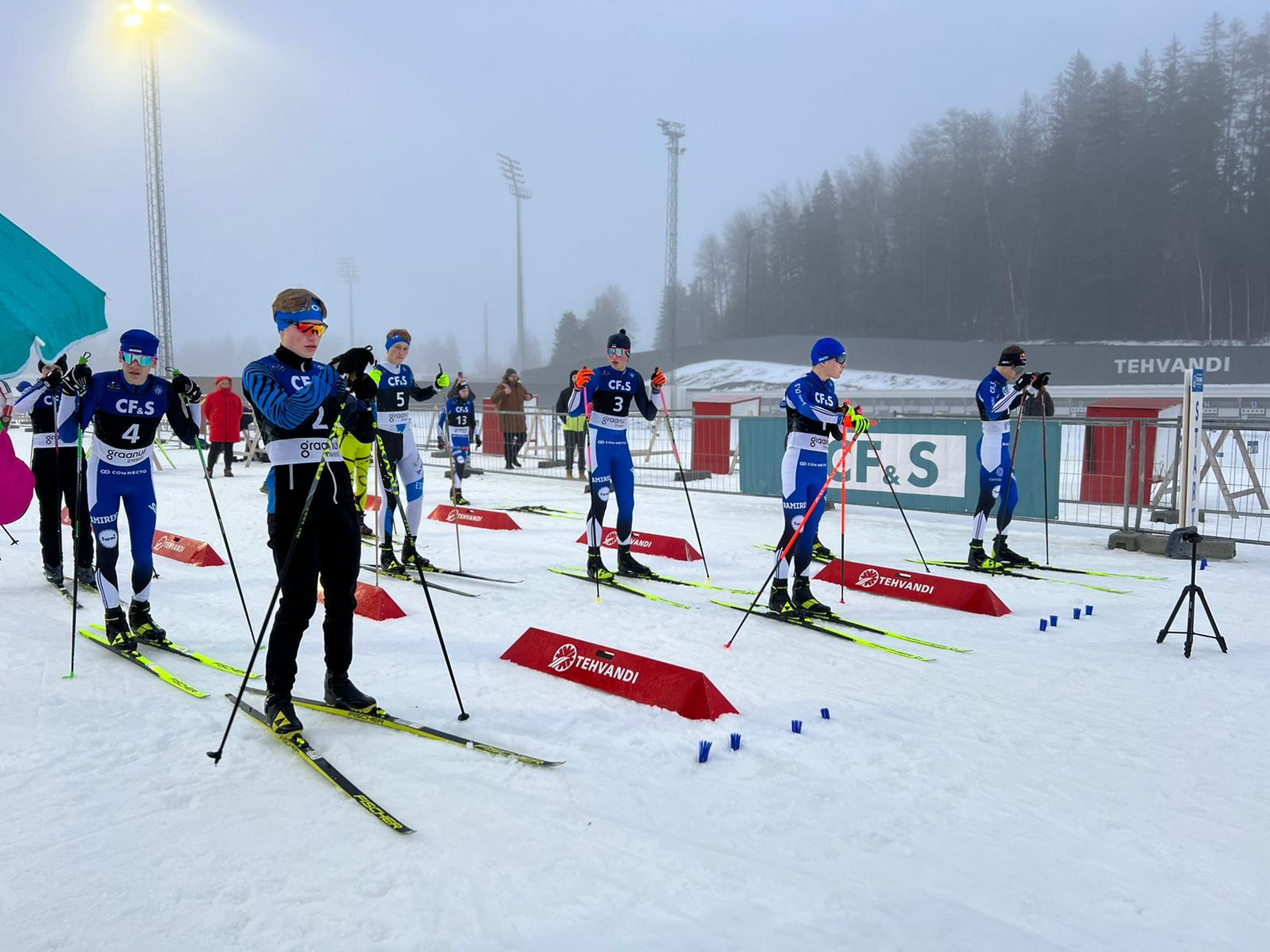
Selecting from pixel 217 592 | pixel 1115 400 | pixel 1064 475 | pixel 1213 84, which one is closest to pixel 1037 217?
pixel 1213 84

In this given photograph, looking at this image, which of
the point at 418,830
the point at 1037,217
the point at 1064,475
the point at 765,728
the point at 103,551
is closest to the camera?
the point at 418,830

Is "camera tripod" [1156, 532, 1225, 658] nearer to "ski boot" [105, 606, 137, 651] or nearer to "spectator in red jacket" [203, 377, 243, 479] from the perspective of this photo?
"ski boot" [105, 606, 137, 651]

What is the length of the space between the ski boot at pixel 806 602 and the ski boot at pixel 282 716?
374 cm

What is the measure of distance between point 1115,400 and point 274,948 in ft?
74.6

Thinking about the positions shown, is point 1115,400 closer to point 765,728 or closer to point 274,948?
point 765,728

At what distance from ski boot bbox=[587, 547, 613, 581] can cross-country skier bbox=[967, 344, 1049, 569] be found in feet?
12.0

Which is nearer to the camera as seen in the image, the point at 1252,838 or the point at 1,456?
the point at 1252,838

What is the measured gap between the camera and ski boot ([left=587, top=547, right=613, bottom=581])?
24.9 feet

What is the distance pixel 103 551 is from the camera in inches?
215

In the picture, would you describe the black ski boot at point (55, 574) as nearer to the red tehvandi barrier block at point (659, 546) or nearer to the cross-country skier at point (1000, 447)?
the red tehvandi barrier block at point (659, 546)

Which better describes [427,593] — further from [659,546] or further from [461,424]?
[461,424]

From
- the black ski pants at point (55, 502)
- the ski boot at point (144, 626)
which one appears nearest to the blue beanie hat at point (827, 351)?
the ski boot at point (144, 626)

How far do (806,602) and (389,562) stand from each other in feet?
13.9

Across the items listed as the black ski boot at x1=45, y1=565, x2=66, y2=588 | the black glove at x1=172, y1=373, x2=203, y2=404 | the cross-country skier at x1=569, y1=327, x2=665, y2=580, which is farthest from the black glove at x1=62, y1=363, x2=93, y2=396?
the cross-country skier at x1=569, y1=327, x2=665, y2=580
